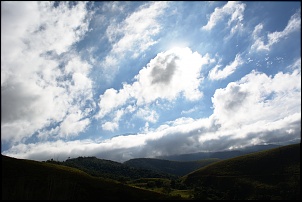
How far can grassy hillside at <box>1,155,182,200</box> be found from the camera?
112562mm

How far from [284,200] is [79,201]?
16002 cm

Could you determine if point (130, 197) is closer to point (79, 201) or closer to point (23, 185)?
point (79, 201)

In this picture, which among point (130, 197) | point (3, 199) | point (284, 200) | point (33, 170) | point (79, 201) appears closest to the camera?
point (3, 199)

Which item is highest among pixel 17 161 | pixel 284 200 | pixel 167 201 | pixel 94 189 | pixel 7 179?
pixel 17 161

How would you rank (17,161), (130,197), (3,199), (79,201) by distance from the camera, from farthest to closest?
(17,161) < (130,197) < (79,201) < (3,199)

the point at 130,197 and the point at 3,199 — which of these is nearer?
the point at 3,199

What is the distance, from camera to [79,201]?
113750 mm

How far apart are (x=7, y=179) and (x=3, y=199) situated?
19.3 meters

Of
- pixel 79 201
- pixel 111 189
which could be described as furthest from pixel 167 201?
pixel 79 201

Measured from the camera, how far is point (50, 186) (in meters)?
125

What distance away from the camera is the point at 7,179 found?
12094cm

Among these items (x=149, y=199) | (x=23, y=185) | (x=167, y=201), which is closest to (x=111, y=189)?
(x=149, y=199)

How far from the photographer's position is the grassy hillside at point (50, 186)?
112562 millimetres

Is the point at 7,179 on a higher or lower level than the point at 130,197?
higher
